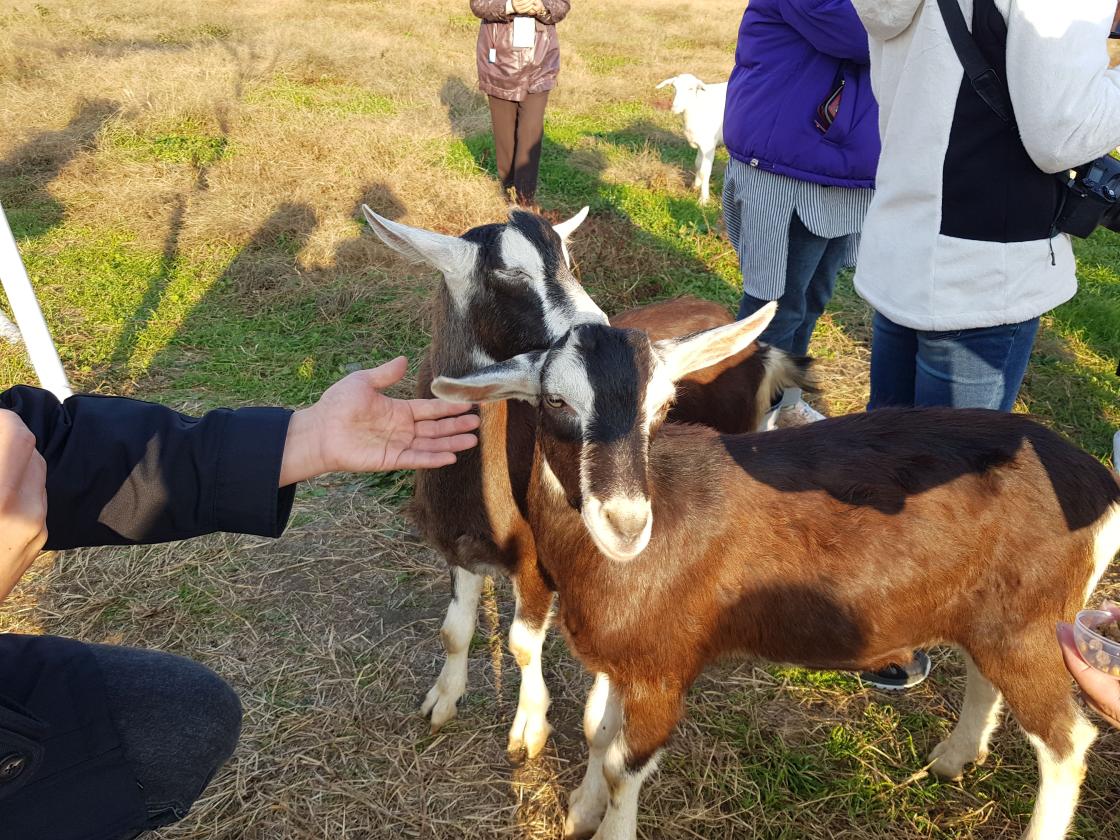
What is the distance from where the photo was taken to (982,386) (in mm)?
2684

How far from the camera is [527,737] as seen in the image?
3000 millimetres

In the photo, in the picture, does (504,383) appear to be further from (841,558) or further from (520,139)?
(520,139)

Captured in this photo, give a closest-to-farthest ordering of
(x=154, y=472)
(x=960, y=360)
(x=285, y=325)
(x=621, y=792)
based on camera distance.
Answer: (x=154, y=472) < (x=621, y=792) < (x=960, y=360) < (x=285, y=325)

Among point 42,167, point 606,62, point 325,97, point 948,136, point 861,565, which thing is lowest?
point 42,167

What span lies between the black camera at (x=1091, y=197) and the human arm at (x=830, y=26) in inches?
43.4

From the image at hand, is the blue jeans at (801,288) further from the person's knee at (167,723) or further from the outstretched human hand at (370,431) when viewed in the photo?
the person's knee at (167,723)

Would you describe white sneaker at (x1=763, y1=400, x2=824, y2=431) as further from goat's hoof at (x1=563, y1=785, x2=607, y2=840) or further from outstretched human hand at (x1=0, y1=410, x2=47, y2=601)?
outstretched human hand at (x1=0, y1=410, x2=47, y2=601)

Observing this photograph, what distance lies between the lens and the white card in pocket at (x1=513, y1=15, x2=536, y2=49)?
730cm

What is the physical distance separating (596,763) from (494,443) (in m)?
1.21

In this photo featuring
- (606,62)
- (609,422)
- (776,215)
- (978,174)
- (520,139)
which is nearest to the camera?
(609,422)

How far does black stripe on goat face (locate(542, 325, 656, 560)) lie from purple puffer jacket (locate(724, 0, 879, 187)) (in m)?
1.72

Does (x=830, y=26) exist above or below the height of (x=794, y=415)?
above

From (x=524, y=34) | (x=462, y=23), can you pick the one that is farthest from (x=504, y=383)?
(x=462, y=23)

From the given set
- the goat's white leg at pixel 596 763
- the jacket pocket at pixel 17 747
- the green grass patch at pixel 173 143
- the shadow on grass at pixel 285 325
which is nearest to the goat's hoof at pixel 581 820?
the goat's white leg at pixel 596 763
